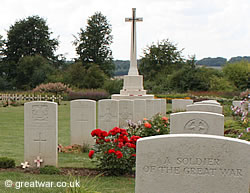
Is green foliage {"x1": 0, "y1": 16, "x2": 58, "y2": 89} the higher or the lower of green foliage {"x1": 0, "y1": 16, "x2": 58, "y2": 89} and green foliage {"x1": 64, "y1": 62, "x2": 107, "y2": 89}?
the higher

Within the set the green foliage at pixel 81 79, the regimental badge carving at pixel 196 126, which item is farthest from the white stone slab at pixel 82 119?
the green foliage at pixel 81 79

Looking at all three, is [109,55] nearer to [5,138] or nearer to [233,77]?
[233,77]

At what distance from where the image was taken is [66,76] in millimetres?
38250

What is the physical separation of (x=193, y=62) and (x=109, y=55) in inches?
730

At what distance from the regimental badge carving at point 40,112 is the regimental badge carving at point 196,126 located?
9.26ft

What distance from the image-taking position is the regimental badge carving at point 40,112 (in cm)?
641

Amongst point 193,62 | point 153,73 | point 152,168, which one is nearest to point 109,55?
point 153,73

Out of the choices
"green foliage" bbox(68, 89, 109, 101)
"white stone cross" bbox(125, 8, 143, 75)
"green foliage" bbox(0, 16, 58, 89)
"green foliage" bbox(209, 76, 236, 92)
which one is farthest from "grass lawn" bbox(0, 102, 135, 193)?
"green foliage" bbox(0, 16, 58, 89)

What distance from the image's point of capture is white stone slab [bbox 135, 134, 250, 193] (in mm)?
3141

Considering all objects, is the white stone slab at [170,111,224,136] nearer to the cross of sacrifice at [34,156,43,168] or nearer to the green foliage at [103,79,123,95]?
the cross of sacrifice at [34,156,43,168]

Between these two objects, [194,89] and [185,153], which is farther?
[194,89]

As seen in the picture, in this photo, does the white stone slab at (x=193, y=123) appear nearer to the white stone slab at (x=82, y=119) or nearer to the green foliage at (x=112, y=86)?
the white stone slab at (x=82, y=119)

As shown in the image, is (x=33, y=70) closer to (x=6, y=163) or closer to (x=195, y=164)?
(x=6, y=163)

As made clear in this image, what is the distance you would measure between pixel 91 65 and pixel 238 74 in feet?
62.3
